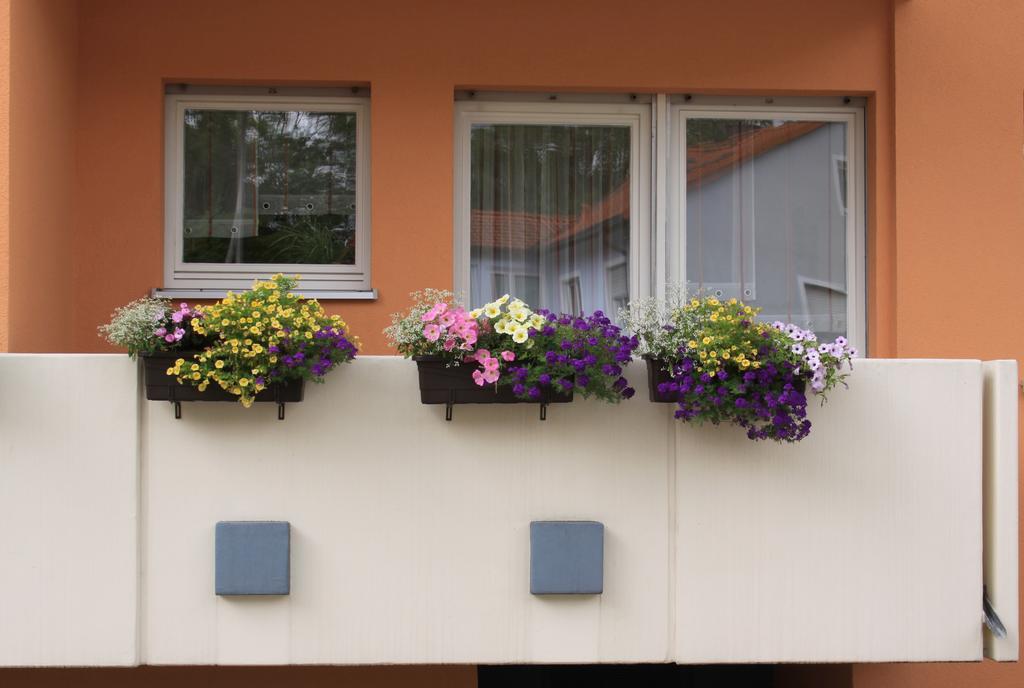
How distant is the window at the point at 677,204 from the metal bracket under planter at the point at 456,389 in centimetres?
172

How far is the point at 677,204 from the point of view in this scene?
568 centimetres

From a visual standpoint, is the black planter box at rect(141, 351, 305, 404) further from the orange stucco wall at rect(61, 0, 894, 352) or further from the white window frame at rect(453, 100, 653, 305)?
the white window frame at rect(453, 100, 653, 305)

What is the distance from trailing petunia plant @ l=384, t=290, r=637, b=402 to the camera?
12.5 feet

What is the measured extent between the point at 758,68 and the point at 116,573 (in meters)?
3.77

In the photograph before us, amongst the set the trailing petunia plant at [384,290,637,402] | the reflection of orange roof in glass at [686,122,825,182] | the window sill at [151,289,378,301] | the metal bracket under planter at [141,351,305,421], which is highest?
the reflection of orange roof in glass at [686,122,825,182]

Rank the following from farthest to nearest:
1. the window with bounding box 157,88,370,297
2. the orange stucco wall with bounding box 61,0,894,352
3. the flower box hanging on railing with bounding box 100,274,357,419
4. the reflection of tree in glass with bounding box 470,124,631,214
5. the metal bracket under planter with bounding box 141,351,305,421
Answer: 1. the reflection of tree in glass with bounding box 470,124,631,214
2. the window with bounding box 157,88,370,297
3. the orange stucco wall with bounding box 61,0,894,352
4. the metal bracket under planter with bounding box 141,351,305,421
5. the flower box hanging on railing with bounding box 100,274,357,419

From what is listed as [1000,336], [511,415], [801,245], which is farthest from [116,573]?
[1000,336]

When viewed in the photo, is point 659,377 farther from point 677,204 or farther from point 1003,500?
point 677,204

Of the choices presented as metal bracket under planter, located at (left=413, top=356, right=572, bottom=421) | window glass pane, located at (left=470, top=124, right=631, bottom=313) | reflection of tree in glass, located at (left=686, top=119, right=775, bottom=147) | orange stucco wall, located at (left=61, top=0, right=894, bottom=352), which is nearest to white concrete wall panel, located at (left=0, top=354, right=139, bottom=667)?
metal bracket under planter, located at (left=413, top=356, right=572, bottom=421)

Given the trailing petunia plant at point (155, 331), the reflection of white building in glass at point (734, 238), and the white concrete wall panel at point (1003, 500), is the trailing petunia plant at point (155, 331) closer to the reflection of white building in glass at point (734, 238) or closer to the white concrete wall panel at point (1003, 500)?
the reflection of white building in glass at point (734, 238)

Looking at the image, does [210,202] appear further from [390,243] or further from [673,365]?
[673,365]

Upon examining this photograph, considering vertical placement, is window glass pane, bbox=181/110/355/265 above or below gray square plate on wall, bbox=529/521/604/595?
above

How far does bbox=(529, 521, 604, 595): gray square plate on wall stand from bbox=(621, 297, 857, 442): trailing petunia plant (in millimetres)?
565

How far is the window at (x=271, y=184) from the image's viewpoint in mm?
5562
